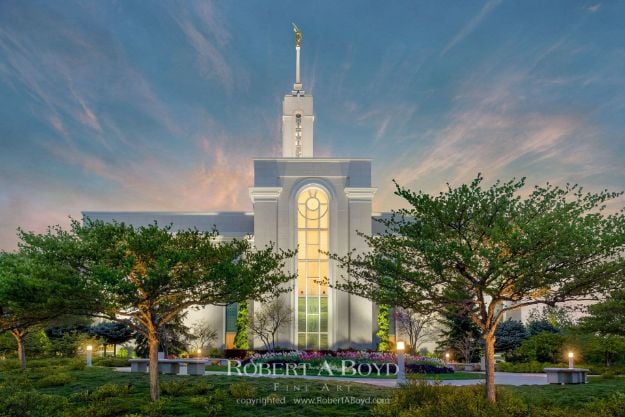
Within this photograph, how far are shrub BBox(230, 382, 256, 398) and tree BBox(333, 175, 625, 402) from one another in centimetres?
447

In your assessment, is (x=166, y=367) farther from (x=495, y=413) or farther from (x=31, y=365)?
(x=495, y=413)

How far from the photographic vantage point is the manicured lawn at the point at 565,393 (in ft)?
57.7

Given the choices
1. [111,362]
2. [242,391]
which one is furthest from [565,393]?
[111,362]

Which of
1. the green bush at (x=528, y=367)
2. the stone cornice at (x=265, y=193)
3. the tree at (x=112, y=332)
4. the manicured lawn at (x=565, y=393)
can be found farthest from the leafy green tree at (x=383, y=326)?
the manicured lawn at (x=565, y=393)

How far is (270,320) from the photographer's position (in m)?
39.8

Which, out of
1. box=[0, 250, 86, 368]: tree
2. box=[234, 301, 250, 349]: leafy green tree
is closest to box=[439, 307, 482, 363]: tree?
box=[234, 301, 250, 349]: leafy green tree

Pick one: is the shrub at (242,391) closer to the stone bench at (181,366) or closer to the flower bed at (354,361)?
the stone bench at (181,366)

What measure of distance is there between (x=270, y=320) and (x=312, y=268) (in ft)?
14.7

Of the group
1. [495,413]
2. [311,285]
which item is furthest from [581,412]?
[311,285]

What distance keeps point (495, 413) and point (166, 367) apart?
1366 cm

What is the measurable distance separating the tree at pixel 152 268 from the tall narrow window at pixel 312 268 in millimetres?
23616

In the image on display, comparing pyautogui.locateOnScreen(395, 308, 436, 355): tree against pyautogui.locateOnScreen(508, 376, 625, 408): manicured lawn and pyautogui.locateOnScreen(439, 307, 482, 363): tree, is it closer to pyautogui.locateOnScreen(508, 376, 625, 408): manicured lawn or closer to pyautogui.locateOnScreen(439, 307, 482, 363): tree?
pyautogui.locateOnScreen(439, 307, 482, 363): tree

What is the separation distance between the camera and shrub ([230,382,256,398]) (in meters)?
17.8

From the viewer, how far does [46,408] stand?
15.3 metres
